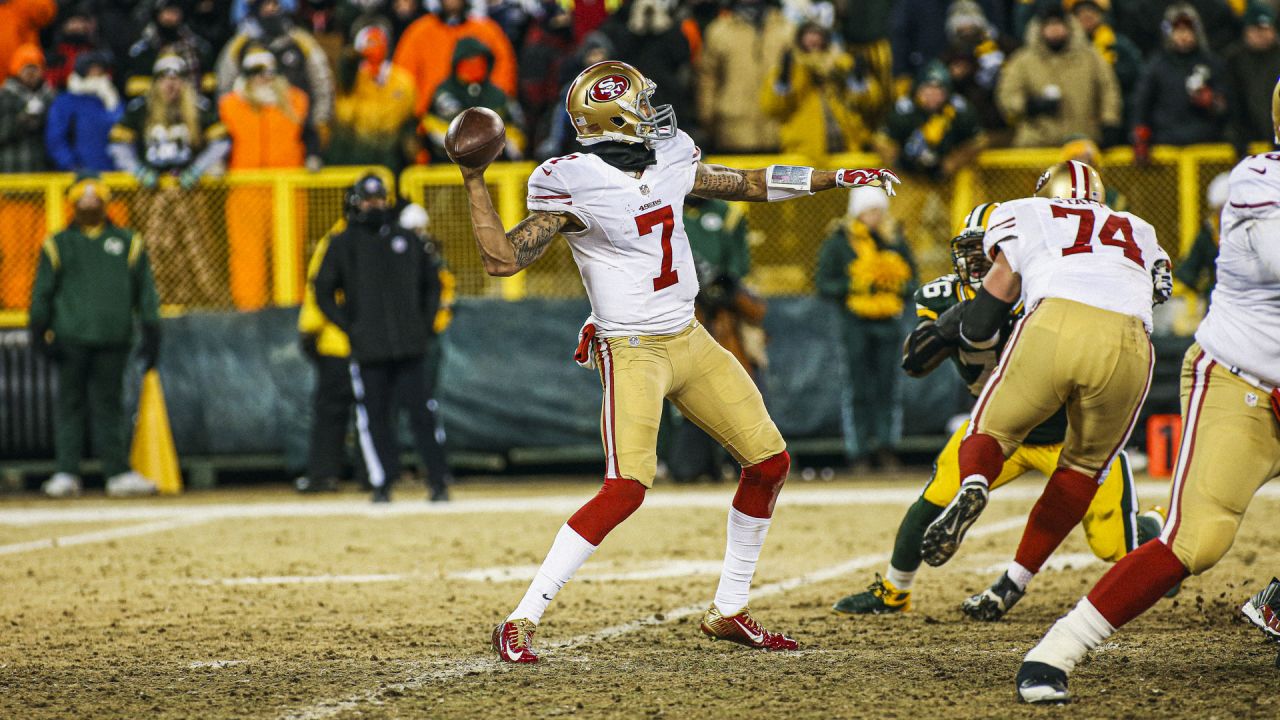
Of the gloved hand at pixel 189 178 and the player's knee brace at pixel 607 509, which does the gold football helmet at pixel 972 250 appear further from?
the gloved hand at pixel 189 178

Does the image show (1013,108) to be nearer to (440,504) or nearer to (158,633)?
(440,504)

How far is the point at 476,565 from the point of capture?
8.20 meters

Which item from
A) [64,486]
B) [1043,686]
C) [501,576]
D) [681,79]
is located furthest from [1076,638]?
[64,486]

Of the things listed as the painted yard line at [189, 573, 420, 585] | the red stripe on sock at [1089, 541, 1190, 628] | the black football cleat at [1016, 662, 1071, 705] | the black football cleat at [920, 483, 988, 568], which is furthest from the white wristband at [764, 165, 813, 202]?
the painted yard line at [189, 573, 420, 585]

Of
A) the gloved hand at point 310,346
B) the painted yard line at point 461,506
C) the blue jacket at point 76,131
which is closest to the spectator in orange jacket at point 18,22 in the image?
the blue jacket at point 76,131

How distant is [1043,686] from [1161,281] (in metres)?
1.78

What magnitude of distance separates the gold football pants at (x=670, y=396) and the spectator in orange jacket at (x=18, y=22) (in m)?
10.5

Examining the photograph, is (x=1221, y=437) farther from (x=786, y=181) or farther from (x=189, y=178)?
(x=189, y=178)

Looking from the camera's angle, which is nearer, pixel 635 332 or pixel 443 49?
pixel 635 332

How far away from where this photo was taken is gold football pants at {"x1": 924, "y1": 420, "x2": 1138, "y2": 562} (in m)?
6.45

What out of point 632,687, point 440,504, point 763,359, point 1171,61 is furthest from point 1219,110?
point 632,687

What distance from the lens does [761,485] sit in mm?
5898

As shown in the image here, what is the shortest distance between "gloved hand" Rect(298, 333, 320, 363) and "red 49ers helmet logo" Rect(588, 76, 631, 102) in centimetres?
627

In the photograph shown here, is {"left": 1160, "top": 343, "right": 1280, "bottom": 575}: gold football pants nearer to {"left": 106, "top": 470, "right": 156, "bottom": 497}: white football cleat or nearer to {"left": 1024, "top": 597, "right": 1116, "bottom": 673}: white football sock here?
{"left": 1024, "top": 597, "right": 1116, "bottom": 673}: white football sock
